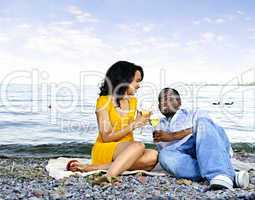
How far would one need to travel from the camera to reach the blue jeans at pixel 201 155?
A: 4.68 m

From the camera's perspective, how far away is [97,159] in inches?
211

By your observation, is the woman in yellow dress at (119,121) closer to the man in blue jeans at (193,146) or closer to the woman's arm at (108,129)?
the woman's arm at (108,129)

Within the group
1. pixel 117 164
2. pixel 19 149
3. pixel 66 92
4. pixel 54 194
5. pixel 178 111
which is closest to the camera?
pixel 54 194

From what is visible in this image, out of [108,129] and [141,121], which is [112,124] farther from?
[141,121]

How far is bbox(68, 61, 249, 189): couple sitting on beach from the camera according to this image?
4.86 m

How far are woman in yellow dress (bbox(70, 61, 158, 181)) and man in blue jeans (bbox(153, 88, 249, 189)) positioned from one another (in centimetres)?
26

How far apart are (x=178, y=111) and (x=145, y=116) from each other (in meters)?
0.47

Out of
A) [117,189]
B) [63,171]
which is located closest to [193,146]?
[117,189]

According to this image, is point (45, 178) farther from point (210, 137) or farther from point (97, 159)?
point (210, 137)

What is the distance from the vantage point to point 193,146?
204 inches

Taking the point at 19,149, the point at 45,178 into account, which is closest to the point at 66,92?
the point at 19,149

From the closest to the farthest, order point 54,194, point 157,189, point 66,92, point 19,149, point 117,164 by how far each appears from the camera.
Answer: point 54,194, point 157,189, point 117,164, point 19,149, point 66,92

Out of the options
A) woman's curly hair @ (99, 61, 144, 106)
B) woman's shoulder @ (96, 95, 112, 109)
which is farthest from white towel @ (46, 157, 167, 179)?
woman's curly hair @ (99, 61, 144, 106)

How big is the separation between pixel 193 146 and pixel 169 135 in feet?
0.98
